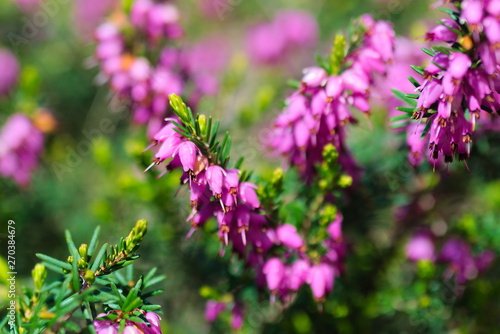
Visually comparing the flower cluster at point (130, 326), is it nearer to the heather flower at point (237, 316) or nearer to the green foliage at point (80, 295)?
the green foliage at point (80, 295)

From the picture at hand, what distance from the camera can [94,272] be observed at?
5.23 ft

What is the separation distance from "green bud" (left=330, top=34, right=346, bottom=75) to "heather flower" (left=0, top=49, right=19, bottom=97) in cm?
373

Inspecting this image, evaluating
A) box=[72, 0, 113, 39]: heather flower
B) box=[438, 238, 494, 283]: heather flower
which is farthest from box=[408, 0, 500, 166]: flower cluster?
box=[72, 0, 113, 39]: heather flower

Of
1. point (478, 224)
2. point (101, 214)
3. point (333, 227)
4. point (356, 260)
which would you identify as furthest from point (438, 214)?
point (101, 214)

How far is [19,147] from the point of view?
326 cm

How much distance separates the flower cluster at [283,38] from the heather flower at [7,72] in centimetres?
264

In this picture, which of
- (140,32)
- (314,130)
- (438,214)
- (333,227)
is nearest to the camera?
(314,130)

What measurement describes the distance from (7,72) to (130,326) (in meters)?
4.04

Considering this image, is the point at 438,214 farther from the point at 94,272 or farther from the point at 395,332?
the point at 94,272

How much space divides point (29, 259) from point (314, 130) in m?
2.50

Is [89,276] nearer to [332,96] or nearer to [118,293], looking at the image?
[118,293]

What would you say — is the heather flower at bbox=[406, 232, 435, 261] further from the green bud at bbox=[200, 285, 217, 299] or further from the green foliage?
the green foliage

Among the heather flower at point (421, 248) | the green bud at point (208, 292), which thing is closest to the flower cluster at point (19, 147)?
the green bud at point (208, 292)

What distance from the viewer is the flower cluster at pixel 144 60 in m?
2.77
